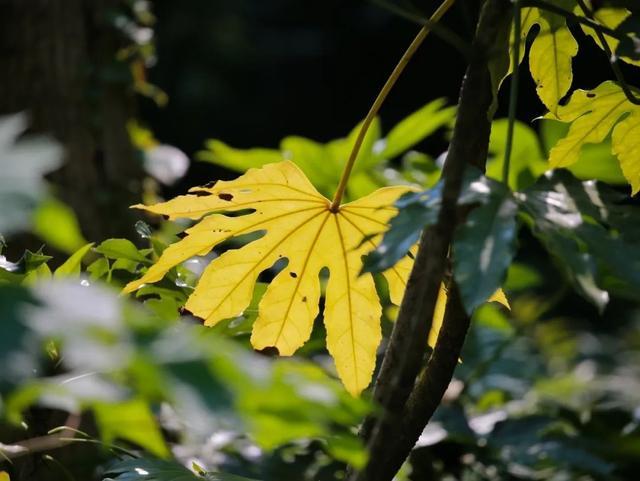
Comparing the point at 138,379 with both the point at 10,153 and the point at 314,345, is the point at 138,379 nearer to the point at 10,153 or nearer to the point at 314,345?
the point at 10,153

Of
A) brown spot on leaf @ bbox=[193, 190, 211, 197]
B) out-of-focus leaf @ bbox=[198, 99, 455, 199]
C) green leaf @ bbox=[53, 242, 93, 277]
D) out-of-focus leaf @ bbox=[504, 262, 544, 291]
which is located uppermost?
out-of-focus leaf @ bbox=[198, 99, 455, 199]

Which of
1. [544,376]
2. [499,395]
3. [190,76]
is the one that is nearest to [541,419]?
[499,395]

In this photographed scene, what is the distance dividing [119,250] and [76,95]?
1097 mm

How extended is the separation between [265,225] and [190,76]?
8.28 metres

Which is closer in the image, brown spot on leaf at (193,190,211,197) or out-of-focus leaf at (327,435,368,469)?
out-of-focus leaf at (327,435,368,469)

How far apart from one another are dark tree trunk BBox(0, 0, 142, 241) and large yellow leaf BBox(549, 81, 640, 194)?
114 centimetres

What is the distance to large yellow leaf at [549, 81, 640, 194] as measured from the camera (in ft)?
2.85

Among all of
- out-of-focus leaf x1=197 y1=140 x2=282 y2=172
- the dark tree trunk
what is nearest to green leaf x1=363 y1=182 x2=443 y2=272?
out-of-focus leaf x1=197 y1=140 x2=282 y2=172

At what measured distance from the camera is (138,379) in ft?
1.27

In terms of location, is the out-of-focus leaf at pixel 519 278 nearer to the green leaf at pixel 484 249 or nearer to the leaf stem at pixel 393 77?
the leaf stem at pixel 393 77

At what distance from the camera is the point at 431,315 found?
0.59m

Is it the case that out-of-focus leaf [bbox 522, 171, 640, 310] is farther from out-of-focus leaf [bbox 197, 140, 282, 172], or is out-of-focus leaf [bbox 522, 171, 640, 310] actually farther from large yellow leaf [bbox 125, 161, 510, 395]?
out-of-focus leaf [bbox 197, 140, 282, 172]

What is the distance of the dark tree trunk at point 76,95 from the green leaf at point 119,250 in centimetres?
94

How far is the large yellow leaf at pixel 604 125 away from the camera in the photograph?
869mm
